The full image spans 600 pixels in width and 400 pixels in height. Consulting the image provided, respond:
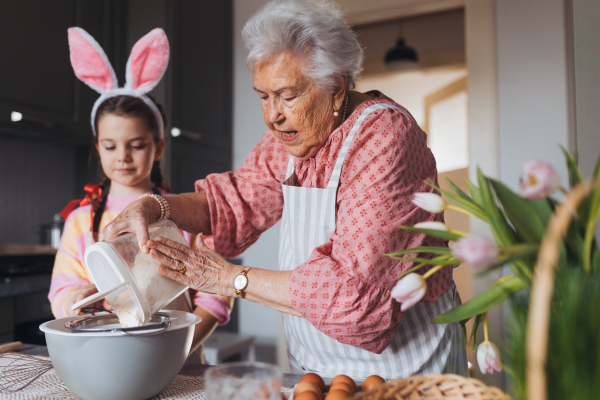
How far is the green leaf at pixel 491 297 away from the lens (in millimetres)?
475

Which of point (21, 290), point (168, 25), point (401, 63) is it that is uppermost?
point (401, 63)

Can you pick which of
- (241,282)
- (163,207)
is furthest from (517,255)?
(163,207)

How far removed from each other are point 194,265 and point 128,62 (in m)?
0.64

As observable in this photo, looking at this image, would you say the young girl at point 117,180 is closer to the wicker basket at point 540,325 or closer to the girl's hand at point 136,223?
the girl's hand at point 136,223

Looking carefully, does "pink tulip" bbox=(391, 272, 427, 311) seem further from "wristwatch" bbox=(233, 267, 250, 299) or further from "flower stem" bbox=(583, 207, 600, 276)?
"wristwatch" bbox=(233, 267, 250, 299)

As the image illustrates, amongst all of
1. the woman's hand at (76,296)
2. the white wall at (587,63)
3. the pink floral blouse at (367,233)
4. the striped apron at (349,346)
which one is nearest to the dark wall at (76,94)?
the woman's hand at (76,296)

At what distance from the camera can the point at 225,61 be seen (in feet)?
9.59

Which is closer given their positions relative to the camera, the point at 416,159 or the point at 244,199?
the point at 416,159

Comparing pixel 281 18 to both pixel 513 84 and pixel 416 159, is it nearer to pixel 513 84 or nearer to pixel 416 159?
pixel 416 159

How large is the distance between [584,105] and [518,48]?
4.76ft

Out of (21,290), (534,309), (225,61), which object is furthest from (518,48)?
(21,290)

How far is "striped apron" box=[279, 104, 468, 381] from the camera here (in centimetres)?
96

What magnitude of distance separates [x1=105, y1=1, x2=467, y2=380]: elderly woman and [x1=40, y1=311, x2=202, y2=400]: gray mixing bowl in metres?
0.17

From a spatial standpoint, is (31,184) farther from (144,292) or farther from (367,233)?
(367,233)
